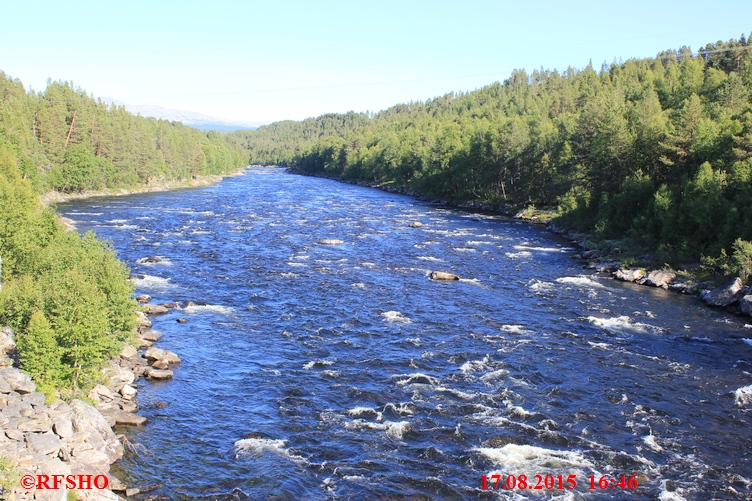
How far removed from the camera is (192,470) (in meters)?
18.5

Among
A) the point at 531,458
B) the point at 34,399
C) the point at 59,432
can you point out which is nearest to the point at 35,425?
the point at 59,432

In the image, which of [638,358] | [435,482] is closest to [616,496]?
[435,482]

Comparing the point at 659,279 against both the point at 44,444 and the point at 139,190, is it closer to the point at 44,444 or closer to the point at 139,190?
the point at 44,444

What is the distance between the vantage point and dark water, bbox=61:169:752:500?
18.6 meters

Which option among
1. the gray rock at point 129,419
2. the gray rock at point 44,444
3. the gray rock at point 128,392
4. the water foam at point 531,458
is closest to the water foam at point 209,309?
the gray rock at point 128,392

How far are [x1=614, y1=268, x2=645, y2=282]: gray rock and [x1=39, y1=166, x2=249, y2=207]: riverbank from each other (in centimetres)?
7070

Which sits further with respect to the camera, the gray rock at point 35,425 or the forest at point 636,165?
the forest at point 636,165

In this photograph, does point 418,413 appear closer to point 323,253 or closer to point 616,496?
point 616,496

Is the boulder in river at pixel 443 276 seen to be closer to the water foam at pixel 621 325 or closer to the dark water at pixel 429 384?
the dark water at pixel 429 384

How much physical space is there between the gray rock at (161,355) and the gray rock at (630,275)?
3590cm

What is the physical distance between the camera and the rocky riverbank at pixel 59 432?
50.3ft

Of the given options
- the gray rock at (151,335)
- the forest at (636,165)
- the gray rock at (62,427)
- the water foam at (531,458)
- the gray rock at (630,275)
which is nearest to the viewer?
the gray rock at (62,427)

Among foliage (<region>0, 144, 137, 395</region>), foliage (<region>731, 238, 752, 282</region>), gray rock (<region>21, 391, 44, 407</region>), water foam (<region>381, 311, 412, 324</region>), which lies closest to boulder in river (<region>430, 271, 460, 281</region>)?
water foam (<region>381, 311, 412, 324</region>)

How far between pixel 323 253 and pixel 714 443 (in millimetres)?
38852
